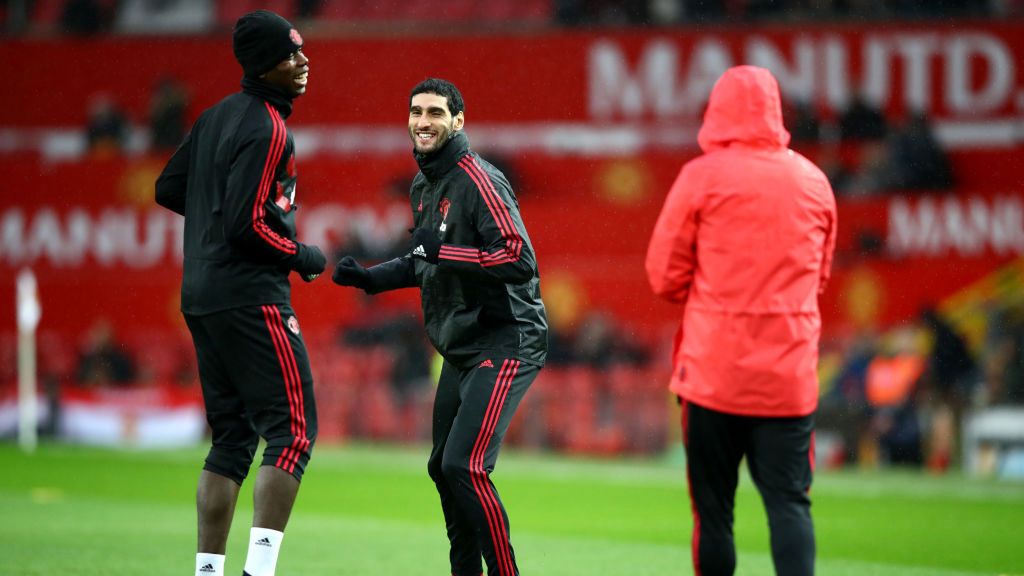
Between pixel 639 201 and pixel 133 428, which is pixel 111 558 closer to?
pixel 133 428

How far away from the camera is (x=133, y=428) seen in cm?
2214

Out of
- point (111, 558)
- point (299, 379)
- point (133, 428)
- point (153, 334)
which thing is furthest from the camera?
point (153, 334)

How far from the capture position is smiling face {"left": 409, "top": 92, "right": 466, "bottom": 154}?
6.83m

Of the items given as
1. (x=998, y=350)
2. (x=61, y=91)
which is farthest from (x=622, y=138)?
(x=61, y=91)

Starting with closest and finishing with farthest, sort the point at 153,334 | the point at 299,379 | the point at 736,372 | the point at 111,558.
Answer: the point at 736,372 → the point at 299,379 → the point at 111,558 → the point at 153,334

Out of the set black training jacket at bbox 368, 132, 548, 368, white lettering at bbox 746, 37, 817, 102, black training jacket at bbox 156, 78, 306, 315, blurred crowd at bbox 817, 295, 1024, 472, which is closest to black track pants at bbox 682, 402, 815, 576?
black training jacket at bbox 368, 132, 548, 368

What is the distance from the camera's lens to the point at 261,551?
6289mm

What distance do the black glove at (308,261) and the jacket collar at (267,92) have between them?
0.60 meters

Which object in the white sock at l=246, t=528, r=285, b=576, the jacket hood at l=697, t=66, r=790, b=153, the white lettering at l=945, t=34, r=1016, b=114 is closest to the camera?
the jacket hood at l=697, t=66, r=790, b=153

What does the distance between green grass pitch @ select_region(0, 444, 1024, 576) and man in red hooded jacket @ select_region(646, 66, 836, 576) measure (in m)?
3.38

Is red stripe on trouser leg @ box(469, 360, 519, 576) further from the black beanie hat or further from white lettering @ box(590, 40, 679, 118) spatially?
white lettering @ box(590, 40, 679, 118)

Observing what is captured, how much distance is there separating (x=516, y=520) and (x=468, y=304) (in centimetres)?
617

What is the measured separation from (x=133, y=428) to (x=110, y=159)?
5623 millimetres

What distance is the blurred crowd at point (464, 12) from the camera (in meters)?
25.2
